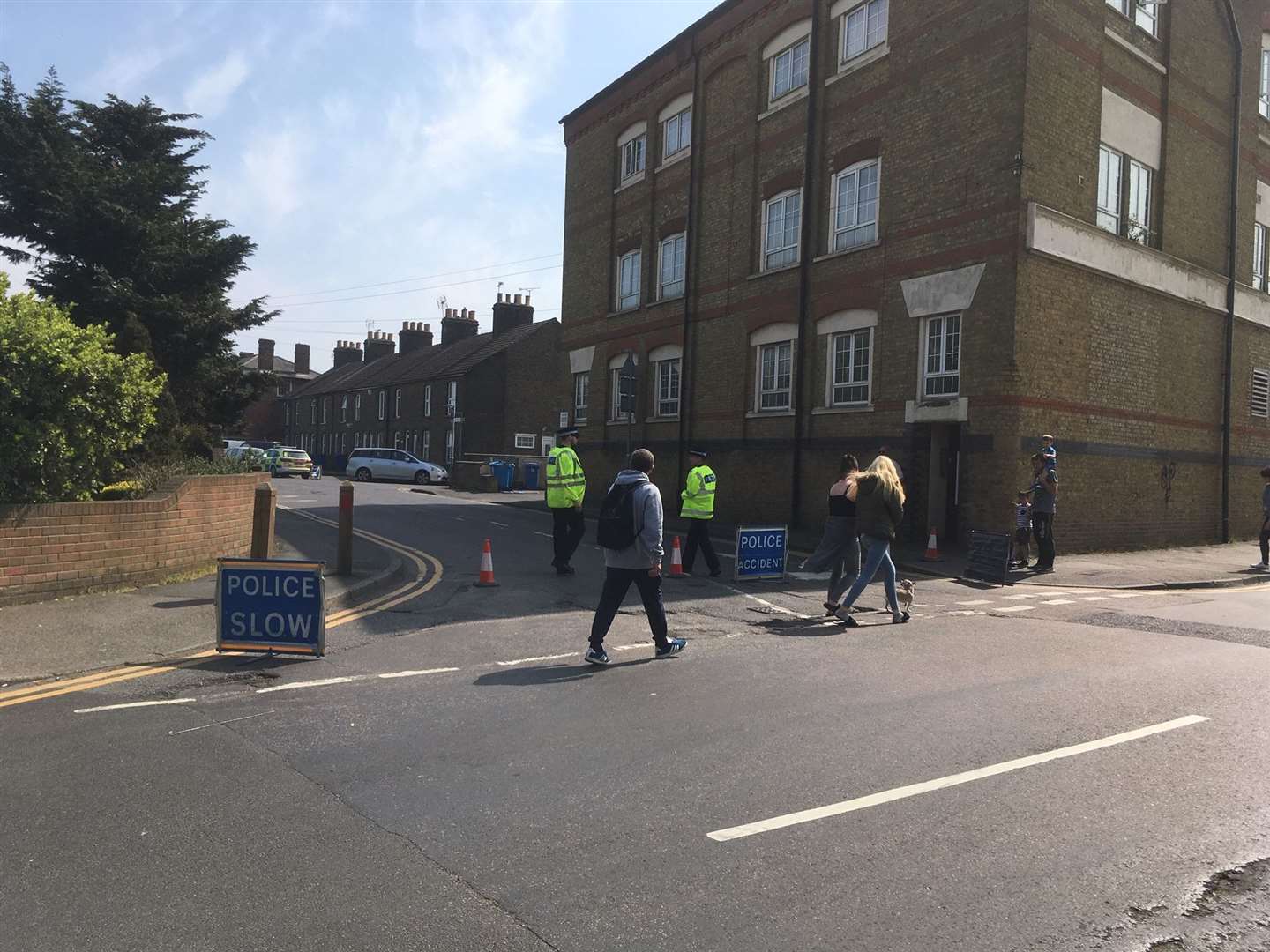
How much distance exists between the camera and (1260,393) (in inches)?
886

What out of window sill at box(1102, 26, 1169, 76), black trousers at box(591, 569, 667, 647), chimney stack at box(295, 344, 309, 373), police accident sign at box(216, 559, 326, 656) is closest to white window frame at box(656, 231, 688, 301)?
window sill at box(1102, 26, 1169, 76)

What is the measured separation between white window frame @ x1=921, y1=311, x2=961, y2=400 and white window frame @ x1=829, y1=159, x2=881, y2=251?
2.43 m

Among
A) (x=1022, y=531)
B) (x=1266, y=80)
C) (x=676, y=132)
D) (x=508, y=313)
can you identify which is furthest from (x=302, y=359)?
(x=1022, y=531)

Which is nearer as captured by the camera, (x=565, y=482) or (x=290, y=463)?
(x=565, y=482)

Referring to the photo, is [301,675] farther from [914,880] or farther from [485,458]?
[485,458]

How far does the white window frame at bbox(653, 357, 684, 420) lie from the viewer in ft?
82.4

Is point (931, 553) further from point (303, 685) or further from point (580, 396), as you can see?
point (580, 396)

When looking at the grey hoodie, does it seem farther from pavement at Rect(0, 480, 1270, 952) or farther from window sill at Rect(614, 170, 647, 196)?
window sill at Rect(614, 170, 647, 196)

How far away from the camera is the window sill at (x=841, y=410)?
18.9m

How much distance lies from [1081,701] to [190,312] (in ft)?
68.4

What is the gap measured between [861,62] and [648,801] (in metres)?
18.8

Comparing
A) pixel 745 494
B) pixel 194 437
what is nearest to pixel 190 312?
pixel 194 437

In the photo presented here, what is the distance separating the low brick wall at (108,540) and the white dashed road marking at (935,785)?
8164 millimetres

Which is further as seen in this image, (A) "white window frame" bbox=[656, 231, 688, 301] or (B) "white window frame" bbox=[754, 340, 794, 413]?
(A) "white window frame" bbox=[656, 231, 688, 301]
